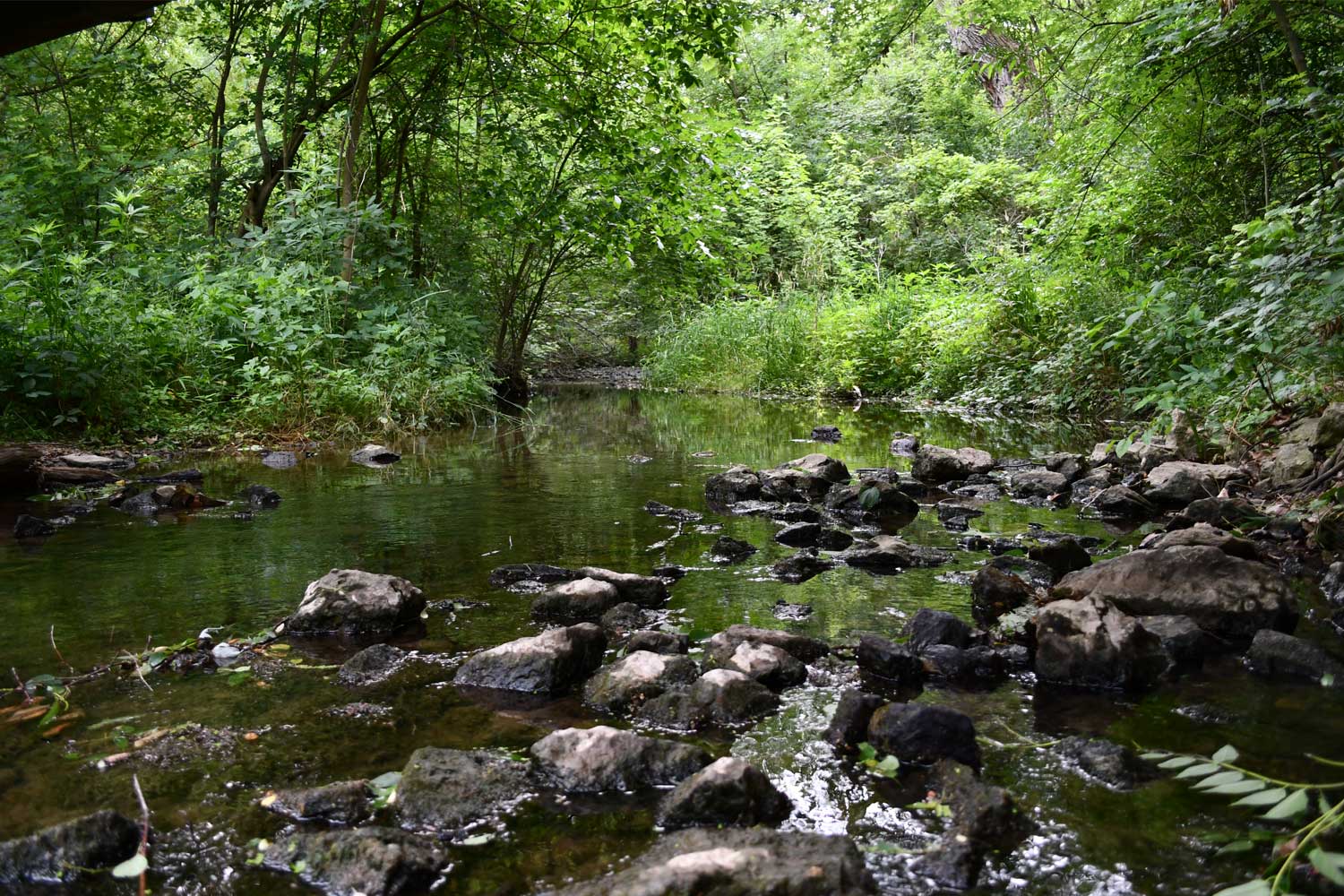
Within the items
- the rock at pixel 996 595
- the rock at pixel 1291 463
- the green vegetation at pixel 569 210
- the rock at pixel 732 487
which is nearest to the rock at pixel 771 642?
Answer: the rock at pixel 996 595

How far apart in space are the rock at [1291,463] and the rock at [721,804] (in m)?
3.71

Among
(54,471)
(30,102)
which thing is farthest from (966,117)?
(54,471)

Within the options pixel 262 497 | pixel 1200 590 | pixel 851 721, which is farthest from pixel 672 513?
pixel 851 721

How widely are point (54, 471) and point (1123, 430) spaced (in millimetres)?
8418

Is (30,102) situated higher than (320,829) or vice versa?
(30,102)

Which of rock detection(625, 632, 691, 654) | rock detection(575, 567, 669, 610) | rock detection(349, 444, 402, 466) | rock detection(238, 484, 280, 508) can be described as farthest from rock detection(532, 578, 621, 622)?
rock detection(349, 444, 402, 466)

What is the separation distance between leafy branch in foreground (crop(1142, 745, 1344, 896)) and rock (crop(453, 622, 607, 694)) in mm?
1425

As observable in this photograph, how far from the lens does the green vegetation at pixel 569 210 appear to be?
573cm

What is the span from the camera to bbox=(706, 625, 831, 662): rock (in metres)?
2.60

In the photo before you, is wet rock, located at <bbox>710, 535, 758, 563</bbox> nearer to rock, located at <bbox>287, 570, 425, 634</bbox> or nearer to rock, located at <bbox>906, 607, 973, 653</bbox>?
rock, located at <bbox>906, 607, 973, 653</bbox>

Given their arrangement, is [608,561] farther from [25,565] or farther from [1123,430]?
[1123,430]

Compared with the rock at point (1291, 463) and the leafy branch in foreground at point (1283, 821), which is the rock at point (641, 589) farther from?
the rock at point (1291, 463)

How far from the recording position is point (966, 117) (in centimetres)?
2227

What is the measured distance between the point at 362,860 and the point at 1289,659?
242 centimetres
